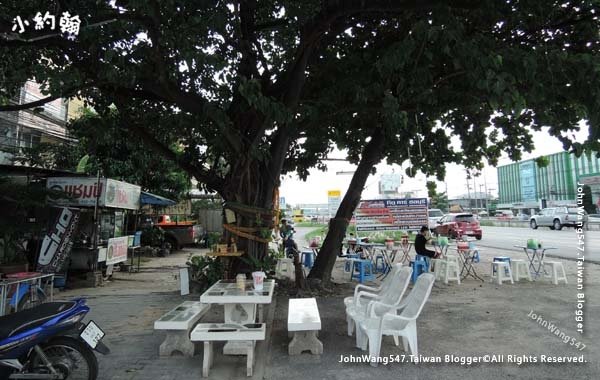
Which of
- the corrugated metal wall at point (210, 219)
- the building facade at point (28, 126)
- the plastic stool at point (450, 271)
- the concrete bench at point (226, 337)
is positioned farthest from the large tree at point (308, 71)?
the corrugated metal wall at point (210, 219)

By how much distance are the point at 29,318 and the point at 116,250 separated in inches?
284

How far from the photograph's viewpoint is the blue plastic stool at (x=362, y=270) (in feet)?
32.0

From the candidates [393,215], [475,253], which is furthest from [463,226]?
[475,253]

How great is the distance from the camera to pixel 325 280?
8.67 meters

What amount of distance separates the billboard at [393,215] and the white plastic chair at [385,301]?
28.6 feet

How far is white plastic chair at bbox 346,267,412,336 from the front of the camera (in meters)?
4.81

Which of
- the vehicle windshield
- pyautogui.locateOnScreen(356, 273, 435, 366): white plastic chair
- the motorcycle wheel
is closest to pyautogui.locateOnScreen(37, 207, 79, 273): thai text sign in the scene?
the motorcycle wheel

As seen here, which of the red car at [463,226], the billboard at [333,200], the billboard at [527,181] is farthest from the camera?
the billboard at [527,181]

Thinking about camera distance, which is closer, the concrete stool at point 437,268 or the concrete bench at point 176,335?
the concrete bench at point 176,335

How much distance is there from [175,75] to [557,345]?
6.51 m

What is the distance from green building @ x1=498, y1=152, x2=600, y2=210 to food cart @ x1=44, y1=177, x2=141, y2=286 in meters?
11.7

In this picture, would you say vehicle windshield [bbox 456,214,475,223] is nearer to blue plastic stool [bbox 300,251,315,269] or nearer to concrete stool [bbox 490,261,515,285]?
blue plastic stool [bbox 300,251,315,269]

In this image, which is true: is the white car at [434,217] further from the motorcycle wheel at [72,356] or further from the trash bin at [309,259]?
the motorcycle wheel at [72,356]

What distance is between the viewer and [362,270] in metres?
9.70
